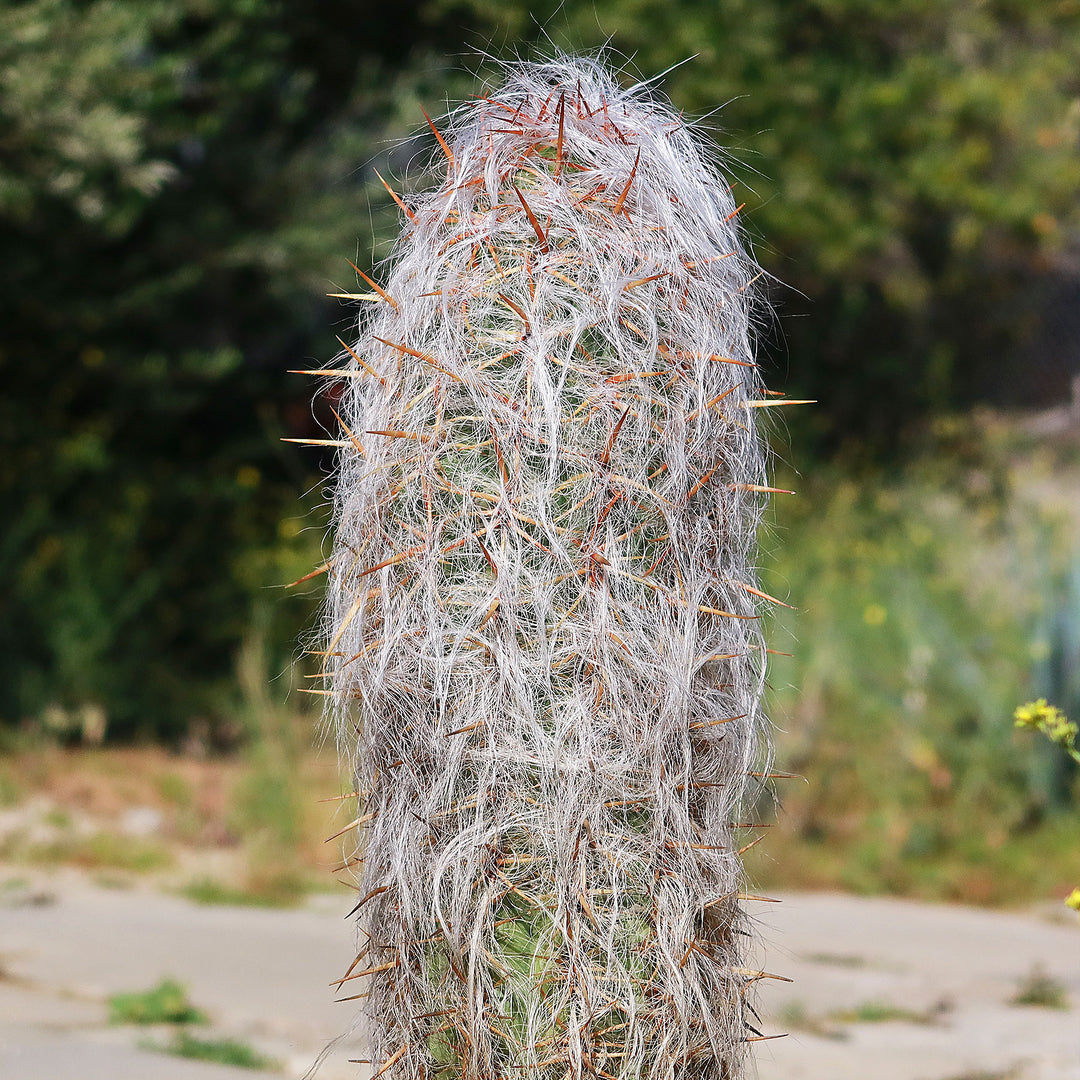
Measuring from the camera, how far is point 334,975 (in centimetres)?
Result: 409

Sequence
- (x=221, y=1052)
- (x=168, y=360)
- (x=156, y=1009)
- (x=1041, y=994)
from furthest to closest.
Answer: (x=168, y=360) → (x=1041, y=994) → (x=156, y=1009) → (x=221, y=1052)

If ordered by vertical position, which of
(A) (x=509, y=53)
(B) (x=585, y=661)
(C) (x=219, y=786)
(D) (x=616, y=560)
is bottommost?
(C) (x=219, y=786)

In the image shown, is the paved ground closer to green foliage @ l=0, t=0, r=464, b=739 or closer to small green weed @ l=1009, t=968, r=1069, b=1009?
small green weed @ l=1009, t=968, r=1069, b=1009

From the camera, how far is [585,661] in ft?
6.15

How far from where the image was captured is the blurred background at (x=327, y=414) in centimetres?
552

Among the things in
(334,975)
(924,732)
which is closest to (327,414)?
(924,732)

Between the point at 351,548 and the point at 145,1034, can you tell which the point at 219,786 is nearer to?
the point at 145,1034

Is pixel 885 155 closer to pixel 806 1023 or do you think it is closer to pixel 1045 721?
pixel 806 1023

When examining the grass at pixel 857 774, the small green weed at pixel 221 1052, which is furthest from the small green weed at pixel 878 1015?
the small green weed at pixel 221 1052

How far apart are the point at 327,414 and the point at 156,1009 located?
18.0 ft

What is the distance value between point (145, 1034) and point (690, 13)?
668 centimetres

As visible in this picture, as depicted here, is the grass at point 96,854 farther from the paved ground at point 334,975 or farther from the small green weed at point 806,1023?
the small green weed at point 806,1023

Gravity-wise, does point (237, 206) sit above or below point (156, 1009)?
above

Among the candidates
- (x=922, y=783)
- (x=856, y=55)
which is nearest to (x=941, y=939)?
(x=922, y=783)
